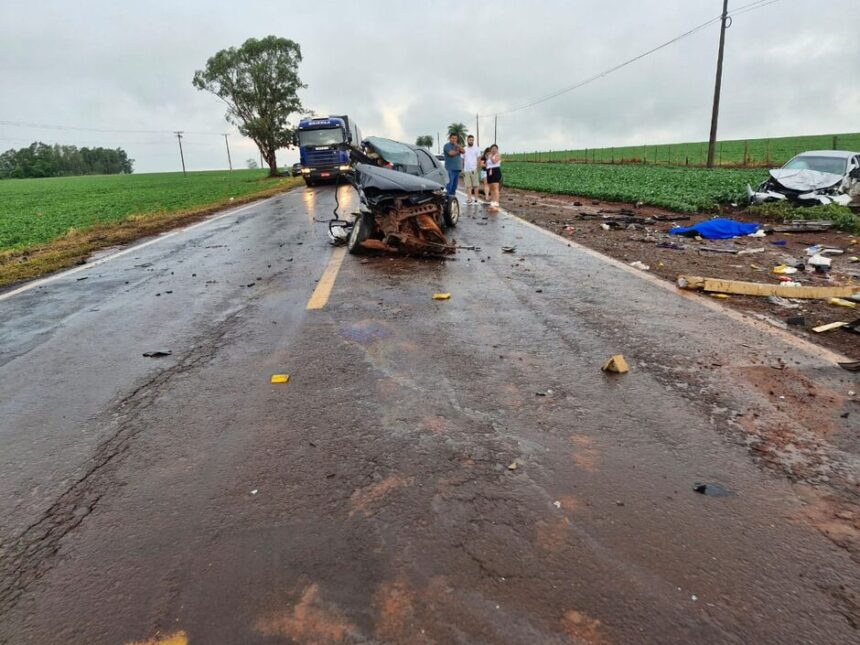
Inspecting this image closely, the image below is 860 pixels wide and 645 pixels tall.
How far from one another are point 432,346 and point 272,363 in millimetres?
1261

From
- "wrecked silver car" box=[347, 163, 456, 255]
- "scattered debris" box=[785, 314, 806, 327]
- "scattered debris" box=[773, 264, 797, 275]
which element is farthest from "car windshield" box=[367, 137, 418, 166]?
"scattered debris" box=[785, 314, 806, 327]

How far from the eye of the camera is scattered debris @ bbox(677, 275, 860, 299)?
5789 millimetres

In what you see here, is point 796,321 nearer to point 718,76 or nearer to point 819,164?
point 819,164

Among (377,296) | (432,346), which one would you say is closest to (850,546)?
(432,346)

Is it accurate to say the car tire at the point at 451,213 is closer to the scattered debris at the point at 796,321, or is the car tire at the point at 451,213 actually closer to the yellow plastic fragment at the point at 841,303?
the yellow plastic fragment at the point at 841,303

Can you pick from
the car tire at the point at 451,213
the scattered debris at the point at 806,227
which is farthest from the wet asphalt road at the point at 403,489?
the scattered debris at the point at 806,227

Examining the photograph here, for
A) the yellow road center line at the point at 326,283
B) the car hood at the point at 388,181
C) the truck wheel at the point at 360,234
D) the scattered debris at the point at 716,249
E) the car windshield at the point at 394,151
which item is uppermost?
the car windshield at the point at 394,151

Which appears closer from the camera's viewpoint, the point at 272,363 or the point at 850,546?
the point at 850,546

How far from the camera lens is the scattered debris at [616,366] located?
3848 millimetres

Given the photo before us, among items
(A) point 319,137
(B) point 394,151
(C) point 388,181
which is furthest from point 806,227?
(A) point 319,137

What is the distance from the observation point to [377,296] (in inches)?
242

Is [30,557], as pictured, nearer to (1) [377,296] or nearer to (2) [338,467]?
(2) [338,467]

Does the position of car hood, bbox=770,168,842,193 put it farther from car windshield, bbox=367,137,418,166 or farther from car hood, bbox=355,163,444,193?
car hood, bbox=355,163,444,193

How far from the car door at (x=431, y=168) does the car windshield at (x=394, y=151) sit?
0.64 feet
